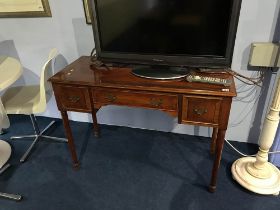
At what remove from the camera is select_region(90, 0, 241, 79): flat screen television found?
4.40 feet

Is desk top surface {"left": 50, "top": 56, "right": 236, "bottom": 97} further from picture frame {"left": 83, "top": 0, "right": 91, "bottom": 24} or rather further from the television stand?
picture frame {"left": 83, "top": 0, "right": 91, "bottom": 24}

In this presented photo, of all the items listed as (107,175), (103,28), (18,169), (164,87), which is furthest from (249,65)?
(18,169)

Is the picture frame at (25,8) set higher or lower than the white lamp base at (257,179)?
higher

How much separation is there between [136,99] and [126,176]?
656mm

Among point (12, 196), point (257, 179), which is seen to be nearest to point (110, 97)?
point (12, 196)

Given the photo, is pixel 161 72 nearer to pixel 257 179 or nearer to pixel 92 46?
pixel 92 46

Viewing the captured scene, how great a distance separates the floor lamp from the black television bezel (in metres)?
0.42

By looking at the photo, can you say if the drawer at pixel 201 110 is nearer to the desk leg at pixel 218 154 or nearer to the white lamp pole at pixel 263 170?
the desk leg at pixel 218 154

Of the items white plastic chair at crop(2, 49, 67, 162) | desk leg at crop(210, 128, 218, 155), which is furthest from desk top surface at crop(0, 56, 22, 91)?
desk leg at crop(210, 128, 218, 155)

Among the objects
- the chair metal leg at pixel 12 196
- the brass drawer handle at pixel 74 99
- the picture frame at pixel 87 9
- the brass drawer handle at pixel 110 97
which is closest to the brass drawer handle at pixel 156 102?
the brass drawer handle at pixel 110 97

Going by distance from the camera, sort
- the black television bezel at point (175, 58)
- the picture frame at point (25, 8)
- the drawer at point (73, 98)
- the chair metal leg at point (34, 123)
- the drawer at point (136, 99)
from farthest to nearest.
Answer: the chair metal leg at point (34, 123) < the picture frame at point (25, 8) < the drawer at point (73, 98) < the drawer at point (136, 99) < the black television bezel at point (175, 58)

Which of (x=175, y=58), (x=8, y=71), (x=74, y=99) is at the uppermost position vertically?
(x=175, y=58)

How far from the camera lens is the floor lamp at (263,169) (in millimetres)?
1512

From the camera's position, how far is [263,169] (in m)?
1.66
